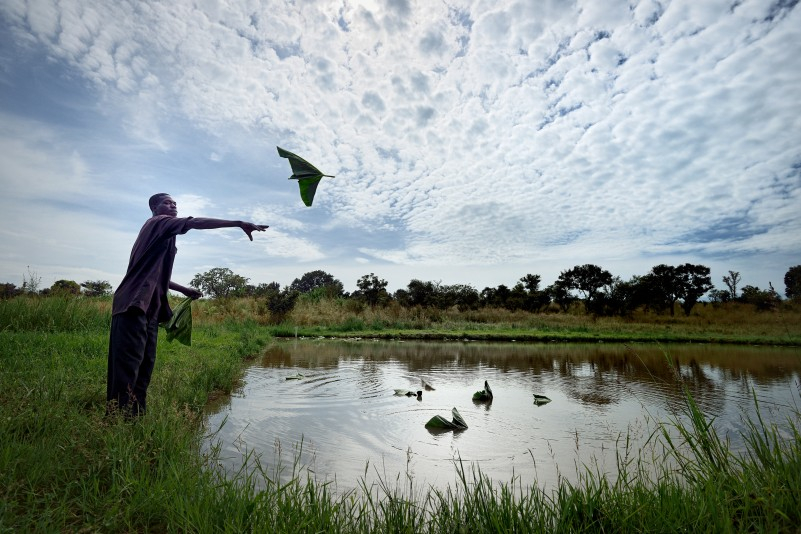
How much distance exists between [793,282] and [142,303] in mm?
24325

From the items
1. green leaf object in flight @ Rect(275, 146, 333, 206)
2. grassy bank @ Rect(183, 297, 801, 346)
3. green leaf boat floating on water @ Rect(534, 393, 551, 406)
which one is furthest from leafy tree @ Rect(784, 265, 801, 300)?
green leaf object in flight @ Rect(275, 146, 333, 206)

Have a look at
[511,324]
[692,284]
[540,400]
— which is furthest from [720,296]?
[540,400]

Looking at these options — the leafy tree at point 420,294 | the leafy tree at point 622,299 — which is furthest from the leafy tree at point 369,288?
the leafy tree at point 622,299

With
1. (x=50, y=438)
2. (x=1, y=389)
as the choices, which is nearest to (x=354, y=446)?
(x=50, y=438)

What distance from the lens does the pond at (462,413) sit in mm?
3932

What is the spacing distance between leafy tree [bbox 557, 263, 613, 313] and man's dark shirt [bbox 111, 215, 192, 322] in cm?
4010

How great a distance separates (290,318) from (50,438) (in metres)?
23.5

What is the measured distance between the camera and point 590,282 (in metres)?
40.4

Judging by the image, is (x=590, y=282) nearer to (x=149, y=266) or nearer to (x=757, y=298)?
(x=757, y=298)

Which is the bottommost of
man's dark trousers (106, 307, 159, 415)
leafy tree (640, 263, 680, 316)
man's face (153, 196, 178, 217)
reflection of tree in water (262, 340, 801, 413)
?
reflection of tree in water (262, 340, 801, 413)

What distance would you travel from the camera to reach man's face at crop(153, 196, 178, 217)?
14.4 feet

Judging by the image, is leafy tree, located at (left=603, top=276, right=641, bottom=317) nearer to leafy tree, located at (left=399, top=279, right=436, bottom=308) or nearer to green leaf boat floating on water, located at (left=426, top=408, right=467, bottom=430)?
leafy tree, located at (left=399, top=279, right=436, bottom=308)

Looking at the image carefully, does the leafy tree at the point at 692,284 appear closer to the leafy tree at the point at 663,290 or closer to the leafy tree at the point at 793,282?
the leafy tree at the point at 663,290

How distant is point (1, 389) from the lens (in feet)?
12.7
